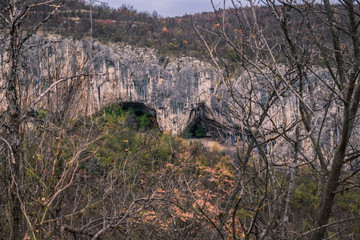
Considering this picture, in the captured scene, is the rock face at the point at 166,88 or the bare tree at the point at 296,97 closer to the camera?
the bare tree at the point at 296,97

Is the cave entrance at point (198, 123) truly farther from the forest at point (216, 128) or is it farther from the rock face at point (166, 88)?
the forest at point (216, 128)

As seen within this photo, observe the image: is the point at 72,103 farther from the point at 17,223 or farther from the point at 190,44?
the point at 190,44

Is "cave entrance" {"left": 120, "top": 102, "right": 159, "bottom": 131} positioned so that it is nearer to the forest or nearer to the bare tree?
the forest

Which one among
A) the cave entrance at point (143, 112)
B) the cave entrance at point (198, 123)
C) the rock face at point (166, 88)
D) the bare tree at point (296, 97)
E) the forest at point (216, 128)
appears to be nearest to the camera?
the bare tree at point (296, 97)

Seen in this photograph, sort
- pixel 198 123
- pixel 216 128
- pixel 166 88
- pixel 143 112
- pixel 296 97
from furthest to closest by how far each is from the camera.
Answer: pixel 198 123
pixel 143 112
pixel 166 88
pixel 216 128
pixel 296 97

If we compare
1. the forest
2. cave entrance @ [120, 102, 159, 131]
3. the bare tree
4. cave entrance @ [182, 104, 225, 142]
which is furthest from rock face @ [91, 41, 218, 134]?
the bare tree

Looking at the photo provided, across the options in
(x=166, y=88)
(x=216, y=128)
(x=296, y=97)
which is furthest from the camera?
(x=166, y=88)

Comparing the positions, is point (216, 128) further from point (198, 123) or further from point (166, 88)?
point (198, 123)

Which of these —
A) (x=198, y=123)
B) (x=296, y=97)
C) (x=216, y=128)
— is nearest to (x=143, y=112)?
(x=198, y=123)

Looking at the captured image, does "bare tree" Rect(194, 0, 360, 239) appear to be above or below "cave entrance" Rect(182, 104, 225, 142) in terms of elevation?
above

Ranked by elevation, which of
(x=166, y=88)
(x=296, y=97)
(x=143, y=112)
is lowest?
(x=143, y=112)

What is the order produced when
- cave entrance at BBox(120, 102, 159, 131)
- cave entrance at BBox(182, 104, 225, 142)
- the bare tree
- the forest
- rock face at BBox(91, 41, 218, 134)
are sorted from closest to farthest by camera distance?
the bare tree → the forest → rock face at BBox(91, 41, 218, 134) → cave entrance at BBox(182, 104, 225, 142) → cave entrance at BBox(120, 102, 159, 131)

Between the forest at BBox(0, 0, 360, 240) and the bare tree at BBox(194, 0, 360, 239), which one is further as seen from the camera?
the forest at BBox(0, 0, 360, 240)

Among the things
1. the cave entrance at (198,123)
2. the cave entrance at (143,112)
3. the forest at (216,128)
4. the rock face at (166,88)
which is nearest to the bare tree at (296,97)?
the forest at (216,128)
